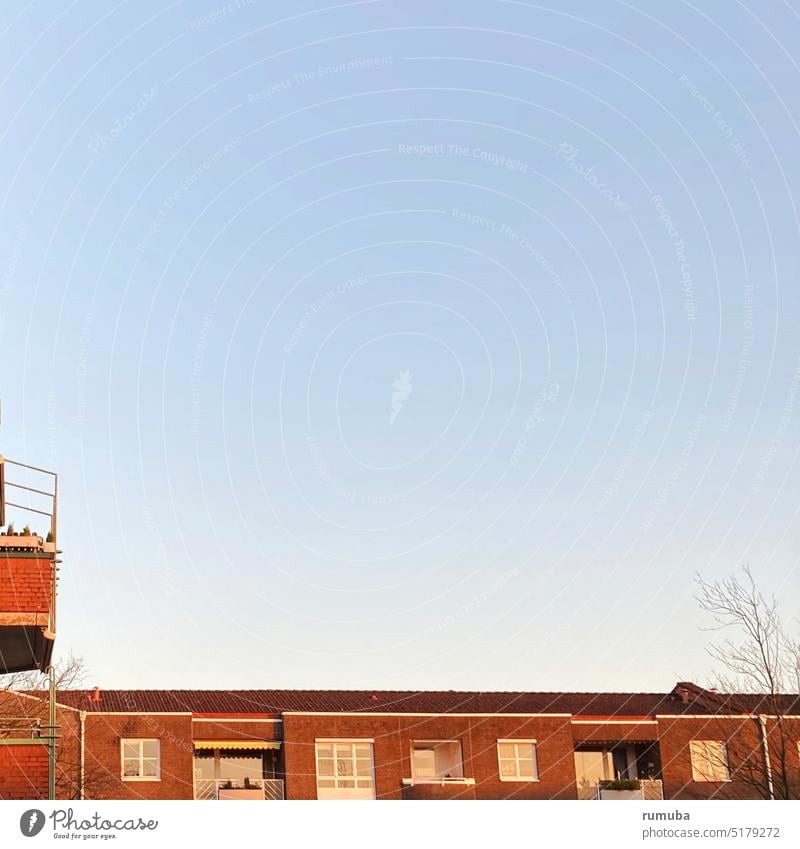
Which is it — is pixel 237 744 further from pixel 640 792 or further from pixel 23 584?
pixel 23 584

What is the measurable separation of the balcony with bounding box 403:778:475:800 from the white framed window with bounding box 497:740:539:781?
4.04ft

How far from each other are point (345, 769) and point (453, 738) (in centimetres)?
362

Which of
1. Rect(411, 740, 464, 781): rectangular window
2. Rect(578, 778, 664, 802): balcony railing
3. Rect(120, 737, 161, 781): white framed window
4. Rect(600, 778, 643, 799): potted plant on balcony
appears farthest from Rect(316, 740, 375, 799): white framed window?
Rect(600, 778, 643, 799): potted plant on balcony

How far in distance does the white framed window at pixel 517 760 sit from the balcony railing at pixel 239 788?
7.12 metres

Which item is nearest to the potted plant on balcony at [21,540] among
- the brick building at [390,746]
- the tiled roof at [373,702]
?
the brick building at [390,746]

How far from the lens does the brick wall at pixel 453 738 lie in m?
38.5

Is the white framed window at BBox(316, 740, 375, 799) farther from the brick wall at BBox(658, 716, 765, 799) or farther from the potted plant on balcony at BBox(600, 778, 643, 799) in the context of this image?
the brick wall at BBox(658, 716, 765, 799)

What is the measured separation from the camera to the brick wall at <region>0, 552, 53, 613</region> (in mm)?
16812

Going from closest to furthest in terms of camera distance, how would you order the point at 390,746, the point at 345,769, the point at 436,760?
1. the point at 345,769
2. the point at 390,746
3. the point at 436,760

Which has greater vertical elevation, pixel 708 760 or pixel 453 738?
pixel 453 738

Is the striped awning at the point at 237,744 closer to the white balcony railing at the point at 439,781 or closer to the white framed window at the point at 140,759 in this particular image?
the white framed window at the point at 140,759

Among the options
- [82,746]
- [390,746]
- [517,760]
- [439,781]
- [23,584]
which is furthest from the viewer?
[517,760]

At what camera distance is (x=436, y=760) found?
4009 centimetres

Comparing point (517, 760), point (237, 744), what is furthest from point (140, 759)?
point (517, 760)
